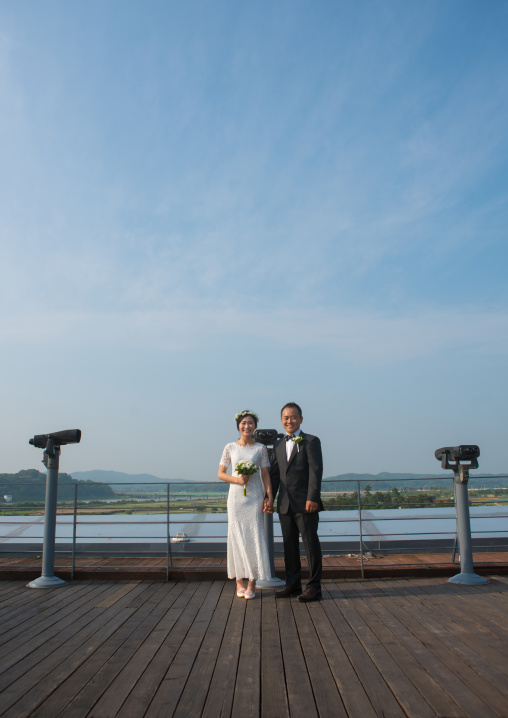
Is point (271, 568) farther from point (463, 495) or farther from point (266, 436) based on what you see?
point (463, 495)

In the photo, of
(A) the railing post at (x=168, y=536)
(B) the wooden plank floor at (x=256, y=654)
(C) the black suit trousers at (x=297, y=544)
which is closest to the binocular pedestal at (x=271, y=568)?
(B) the wooden plank floor at (x=256, y=654)

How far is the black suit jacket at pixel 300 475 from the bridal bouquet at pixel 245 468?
0.81 ft

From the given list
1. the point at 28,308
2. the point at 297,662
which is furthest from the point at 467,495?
the point at 28,308

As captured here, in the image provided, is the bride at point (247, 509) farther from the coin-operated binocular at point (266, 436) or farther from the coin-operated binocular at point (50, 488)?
the coin-operated binocular at point (50, 488)

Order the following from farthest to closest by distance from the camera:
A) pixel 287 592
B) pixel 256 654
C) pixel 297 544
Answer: pixel 297 544
pixel 287 592
pixel 256 654

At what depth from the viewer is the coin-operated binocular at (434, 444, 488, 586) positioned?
4293mm

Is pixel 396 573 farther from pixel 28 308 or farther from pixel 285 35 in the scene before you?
pixel 28 308

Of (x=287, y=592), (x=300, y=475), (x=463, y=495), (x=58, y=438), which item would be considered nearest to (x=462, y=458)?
(x=463, y=495)

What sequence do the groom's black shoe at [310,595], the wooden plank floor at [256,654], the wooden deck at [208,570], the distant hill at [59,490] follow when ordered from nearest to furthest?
the wooden plank floor at [256,654] < the groom's black shoe at [310,595] < the wooden deck at [208,570] < the distant hill at [59,490]

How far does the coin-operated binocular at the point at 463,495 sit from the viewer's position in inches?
169

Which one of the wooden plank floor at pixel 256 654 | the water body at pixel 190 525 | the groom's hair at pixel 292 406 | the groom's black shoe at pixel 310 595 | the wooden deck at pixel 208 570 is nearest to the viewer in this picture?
the wooden plank floor at pixel 256 654

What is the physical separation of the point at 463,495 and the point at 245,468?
2.06 meters

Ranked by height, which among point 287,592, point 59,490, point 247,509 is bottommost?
point 287,592

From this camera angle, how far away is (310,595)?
3635mm
